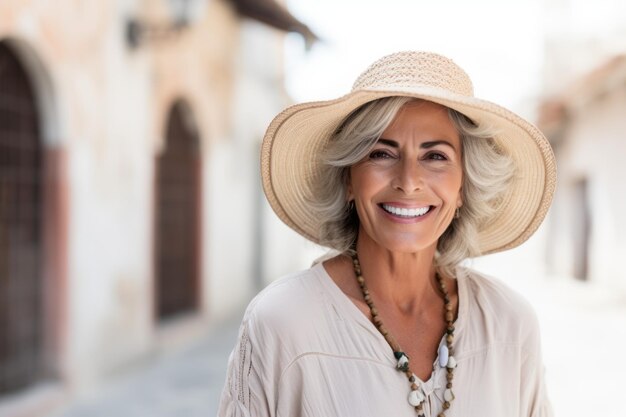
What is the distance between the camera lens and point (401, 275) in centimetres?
185

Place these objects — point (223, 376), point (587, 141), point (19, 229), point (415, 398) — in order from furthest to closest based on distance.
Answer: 1. point (587, 141)
2. point (223, 376)
3. point (19, 229)
4. point (415, 398)

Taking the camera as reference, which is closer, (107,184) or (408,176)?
(408,176)

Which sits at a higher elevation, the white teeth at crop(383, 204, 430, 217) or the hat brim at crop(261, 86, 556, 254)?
the hat brim at crop(261, 86, 556, 254)

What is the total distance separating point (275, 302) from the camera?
5.42ft

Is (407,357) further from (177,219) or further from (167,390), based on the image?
(177,219)

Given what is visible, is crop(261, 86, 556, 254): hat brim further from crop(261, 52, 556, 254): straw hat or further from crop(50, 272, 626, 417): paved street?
crop(50, 272, 626, 417): paved street

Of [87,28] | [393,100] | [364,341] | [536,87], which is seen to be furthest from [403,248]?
[536,87]

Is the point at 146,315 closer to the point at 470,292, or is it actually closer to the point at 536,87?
the point at 470,292

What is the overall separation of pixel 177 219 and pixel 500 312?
23.2ft

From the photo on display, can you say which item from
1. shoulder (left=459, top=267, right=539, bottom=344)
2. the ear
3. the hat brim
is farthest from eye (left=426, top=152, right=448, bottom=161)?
shoulder (left=459, top=267, right=539, bottom=344)

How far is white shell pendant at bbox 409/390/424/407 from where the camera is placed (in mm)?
1592

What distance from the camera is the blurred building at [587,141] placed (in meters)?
11.5

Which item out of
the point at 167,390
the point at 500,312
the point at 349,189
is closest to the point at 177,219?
the point at 167,390

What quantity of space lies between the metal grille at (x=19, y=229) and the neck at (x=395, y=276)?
3.95 meters
